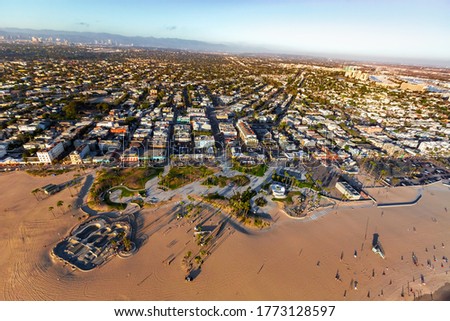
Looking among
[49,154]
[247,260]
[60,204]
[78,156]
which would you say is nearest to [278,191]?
[247,260]

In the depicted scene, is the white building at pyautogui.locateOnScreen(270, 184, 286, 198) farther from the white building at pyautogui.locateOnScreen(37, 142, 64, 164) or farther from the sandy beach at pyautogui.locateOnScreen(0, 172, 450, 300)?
the white building at pyautogui.locateOnScreen(37, 142, 64, 164)

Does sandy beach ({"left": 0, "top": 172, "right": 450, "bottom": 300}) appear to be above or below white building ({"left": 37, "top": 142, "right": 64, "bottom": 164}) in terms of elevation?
below

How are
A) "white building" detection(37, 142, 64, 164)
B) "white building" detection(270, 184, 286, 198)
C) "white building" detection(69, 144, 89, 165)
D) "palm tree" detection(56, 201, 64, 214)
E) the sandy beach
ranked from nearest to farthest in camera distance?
the sandy beach, "palm tree" detection(56, 201, 64, 214), "white building" detection(270, 184, 286, 198), "white building" detection(37, 142, 64, 164), "white building" detection(69, 144, 89, 165)

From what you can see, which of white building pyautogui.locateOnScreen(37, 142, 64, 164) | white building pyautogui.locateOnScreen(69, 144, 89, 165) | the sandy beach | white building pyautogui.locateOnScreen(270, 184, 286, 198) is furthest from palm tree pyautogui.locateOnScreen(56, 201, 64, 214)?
white building pyautogui.locateOnScreen(270, 184, 286, 198)

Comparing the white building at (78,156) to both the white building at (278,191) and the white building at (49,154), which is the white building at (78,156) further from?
the white building at (278,191)

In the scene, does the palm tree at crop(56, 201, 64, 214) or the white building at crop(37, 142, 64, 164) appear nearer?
the palm tree at crop(56, 201, 64, 214)

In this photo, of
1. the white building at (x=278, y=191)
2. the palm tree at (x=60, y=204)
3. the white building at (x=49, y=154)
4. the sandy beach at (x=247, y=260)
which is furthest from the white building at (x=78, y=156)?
the white building at (x=278, y=191)

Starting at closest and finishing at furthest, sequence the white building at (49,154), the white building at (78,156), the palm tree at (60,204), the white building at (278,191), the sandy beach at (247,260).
A: 1. the sandy beach at (247,260)
2. the palm tree at (60,204)
3. the white building at (278,191)
4. the white building at (49,154)
5. the white building at (78,156)

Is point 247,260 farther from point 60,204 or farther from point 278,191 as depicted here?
point 60,204

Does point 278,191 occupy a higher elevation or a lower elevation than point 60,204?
higher

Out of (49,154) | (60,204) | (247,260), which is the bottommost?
(247,260)
